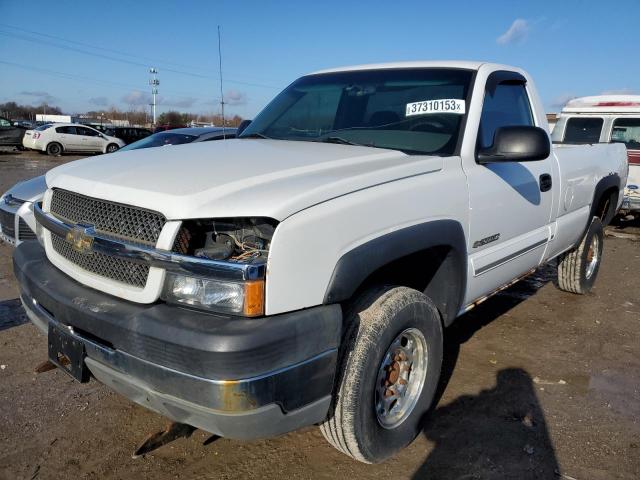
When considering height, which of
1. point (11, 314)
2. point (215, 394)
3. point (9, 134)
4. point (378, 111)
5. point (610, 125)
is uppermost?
point (378, 111)

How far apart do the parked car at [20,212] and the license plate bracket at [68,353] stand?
2513mm

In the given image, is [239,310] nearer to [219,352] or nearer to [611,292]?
[219,352]

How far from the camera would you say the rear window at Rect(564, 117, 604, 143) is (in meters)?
9.88

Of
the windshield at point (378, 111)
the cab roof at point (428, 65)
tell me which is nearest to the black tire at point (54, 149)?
the windshield at point (378, 111)

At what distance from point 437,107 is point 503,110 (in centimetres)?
72

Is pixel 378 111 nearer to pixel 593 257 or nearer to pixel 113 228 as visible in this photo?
pixel 113 228

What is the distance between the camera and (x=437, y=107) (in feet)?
10.2

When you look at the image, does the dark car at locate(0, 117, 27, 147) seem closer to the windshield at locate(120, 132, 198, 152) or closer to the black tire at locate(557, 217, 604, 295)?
the windshield at locate(120, 132, 198, 152)

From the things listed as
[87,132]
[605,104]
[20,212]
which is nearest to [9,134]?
[87,132]

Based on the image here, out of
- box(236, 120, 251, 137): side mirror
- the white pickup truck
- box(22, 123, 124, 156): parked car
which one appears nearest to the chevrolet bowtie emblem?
the white pickup truck

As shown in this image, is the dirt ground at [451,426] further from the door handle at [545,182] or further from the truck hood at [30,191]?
the door handle at [545,182]

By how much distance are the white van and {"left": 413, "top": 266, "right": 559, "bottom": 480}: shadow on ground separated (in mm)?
6928

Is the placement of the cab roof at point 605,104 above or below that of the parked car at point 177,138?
above

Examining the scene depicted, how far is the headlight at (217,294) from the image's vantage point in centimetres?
186
